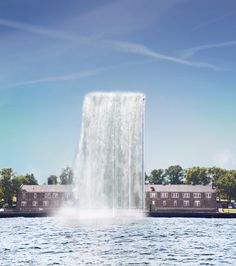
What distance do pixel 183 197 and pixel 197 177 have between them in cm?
→ 3733

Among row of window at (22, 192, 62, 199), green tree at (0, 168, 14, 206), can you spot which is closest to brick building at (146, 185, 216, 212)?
row of window at (22, 192, 62, 199)

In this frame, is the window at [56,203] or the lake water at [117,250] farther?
the window at [56,203]

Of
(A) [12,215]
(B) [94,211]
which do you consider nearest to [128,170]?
(B) [94,211]

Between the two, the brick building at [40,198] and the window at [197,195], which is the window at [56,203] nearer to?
the brick building at [40,198]

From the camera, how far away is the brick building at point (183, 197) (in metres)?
144

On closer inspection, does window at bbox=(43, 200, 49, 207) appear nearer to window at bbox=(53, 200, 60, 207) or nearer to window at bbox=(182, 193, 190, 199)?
window at bbox=(53, 200, 60, 207)

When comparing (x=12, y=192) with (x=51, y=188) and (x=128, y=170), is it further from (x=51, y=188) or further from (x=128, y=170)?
(x=128, y=170)

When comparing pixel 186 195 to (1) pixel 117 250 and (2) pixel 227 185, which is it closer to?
(2) pixel 227 185

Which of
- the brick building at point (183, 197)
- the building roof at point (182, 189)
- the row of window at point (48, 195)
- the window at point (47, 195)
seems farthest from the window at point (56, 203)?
the building roof at point (182, 189)

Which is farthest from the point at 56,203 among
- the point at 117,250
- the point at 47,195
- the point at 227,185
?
the point at 117,250

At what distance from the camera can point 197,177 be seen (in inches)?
7151

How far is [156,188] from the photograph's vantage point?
149375mm

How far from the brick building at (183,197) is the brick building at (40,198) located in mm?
28461

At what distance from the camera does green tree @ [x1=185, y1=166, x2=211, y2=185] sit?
7160 inches
